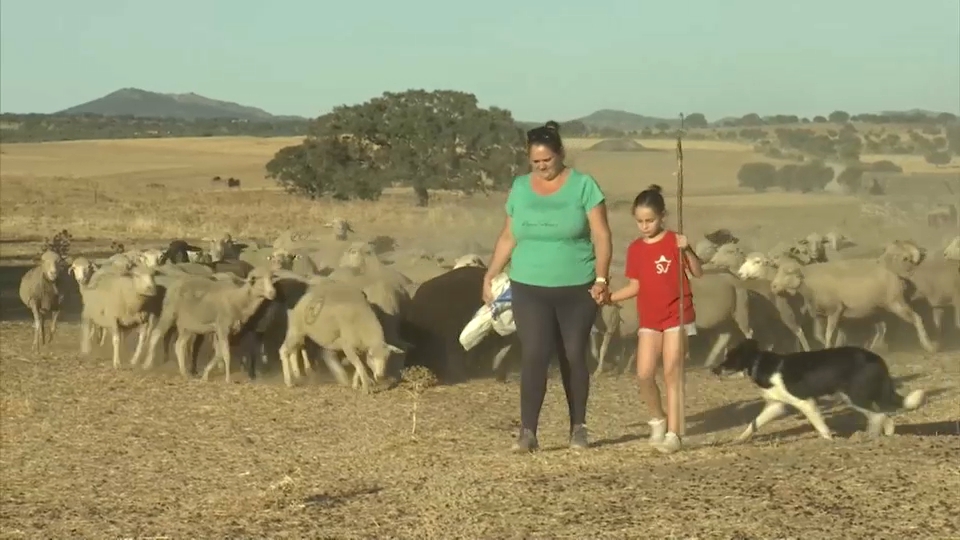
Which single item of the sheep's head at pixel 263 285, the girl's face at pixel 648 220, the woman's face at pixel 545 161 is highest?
the woman's face at pixel 545 161

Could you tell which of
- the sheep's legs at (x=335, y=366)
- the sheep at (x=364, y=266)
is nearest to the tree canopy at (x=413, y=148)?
the sheep at (x=364, y=266)

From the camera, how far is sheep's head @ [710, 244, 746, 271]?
66.2 ft

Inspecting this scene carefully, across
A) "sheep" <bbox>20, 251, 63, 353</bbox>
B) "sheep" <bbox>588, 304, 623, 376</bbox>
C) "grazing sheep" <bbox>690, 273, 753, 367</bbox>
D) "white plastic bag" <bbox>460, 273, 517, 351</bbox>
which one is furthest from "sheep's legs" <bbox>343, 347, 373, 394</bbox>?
"sheep" <bbox>20, 251, 63, 353</bbox>

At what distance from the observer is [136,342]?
728 inches

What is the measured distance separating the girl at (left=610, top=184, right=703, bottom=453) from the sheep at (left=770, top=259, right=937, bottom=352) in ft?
25.9

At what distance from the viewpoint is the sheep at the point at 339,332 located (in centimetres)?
1494

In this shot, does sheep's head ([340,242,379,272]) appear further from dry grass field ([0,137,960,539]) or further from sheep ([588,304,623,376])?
sheep ([588,304,623,376])

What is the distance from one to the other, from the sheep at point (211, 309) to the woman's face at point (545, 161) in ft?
22.8

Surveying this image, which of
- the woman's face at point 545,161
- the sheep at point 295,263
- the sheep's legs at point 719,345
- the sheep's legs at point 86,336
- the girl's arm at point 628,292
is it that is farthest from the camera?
the sheep at point 295,263

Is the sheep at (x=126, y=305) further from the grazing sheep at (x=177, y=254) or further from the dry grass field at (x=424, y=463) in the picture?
the grazing sheep at (x=177, y=254)

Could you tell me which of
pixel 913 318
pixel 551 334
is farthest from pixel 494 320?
pixel 913 318

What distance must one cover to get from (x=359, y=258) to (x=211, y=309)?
371 centimetres

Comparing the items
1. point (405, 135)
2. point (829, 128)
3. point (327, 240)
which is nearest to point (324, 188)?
point (405, 135)

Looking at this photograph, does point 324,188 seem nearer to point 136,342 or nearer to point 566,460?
point 136,342
